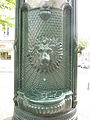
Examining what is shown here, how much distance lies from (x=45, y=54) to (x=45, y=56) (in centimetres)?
4

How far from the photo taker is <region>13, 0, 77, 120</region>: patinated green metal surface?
9.14 ft

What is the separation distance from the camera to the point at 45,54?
2.74 metres

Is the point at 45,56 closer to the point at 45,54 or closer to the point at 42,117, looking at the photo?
the point at 45,54

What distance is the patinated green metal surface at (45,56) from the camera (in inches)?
110

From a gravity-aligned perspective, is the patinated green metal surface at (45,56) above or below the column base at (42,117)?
above

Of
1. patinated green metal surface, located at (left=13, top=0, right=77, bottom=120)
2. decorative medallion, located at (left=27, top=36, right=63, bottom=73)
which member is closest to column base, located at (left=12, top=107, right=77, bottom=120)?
patinated green metal surface, located at (left=13, top=0, right=77, bottom=120)

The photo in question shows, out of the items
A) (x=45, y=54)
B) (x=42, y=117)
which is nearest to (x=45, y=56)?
(x=45, y=54)

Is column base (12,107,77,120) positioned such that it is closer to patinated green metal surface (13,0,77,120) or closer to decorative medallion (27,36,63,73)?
patinated green metal surface (13,0,77,120)

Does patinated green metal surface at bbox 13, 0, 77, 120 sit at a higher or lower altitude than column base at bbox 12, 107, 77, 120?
higher

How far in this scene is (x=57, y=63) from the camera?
292 cm

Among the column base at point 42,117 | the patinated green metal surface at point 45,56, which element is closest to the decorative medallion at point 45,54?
the patinated green metal surface at point 45,56

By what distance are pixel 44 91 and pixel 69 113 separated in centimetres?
68

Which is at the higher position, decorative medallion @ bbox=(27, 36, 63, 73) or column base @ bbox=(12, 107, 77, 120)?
decorative medallion @ bbox=(27, 36, 63, 73)

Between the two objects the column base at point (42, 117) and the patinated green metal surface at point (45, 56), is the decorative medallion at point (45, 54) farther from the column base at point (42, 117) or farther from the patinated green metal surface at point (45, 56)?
the column base at point (42, 117)
